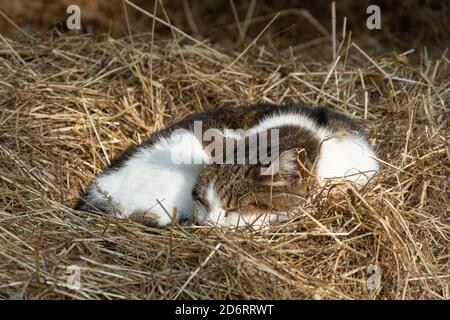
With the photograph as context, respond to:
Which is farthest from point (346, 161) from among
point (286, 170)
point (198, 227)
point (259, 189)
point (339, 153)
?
point (198, 227)

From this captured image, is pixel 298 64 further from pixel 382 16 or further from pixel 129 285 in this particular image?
pixel 129 285

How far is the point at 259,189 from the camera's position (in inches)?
157

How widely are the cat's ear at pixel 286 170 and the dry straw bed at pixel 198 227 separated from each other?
190mm

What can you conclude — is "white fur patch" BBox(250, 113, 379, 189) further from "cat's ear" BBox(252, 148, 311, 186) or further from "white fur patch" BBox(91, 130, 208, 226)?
"white fur patch" BBox(91, 130, 208, 226)

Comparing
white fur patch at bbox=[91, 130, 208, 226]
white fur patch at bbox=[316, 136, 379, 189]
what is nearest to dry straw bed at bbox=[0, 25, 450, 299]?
white fur patch at bbox=[316, 136, 379, 189]

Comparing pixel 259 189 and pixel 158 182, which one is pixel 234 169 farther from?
pixel 158 182

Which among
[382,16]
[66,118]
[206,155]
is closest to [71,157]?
[66,118]

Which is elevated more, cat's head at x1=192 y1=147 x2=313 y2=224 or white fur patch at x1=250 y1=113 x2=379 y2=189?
white fur patch at x1=250 y1=113 x2=379 y2=189

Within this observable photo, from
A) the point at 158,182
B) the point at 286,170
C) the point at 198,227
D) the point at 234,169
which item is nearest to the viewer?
the point at 198,227

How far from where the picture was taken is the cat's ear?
3.86 meters

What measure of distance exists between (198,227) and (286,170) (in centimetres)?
60

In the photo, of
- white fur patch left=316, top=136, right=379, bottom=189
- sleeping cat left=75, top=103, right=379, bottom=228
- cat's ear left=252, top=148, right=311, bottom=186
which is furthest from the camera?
white fur patch left=316, top=136, right=379, bottom=189

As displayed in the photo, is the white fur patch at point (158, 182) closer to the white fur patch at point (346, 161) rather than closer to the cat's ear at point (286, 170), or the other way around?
the cat's ear at point (286, 170)
